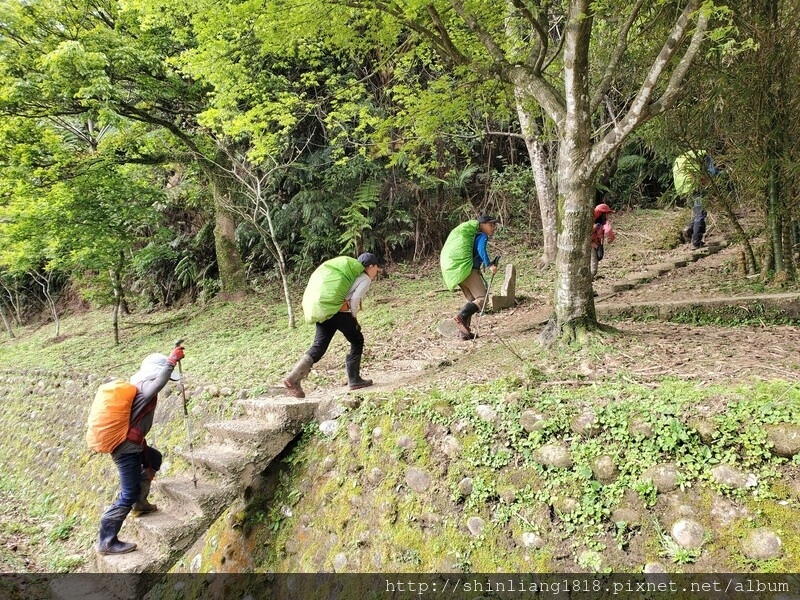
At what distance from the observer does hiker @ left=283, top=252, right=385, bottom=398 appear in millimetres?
5059

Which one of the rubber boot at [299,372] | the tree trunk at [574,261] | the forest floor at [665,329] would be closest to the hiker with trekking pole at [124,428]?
the rubber boot at [299,372]

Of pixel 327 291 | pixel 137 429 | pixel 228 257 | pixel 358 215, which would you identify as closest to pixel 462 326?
pixel 327 291

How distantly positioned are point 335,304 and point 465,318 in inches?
101

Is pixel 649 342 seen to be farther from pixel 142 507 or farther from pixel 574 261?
pixel 142 507

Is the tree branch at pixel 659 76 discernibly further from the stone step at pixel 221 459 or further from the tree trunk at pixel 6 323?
the tree trunk at pixel 6 323

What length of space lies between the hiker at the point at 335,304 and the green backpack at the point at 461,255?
1616mm

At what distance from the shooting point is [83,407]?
342 inches

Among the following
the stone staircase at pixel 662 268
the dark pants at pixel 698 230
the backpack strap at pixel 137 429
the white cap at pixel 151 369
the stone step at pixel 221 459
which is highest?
the dark pants at pixel 698 230

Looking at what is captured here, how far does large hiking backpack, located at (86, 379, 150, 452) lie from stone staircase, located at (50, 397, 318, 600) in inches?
31.6

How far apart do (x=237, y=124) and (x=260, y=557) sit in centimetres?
686

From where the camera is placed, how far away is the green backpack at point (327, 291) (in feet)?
16.5

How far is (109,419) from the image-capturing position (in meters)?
4.20

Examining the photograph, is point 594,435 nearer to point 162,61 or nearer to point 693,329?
point 693,329

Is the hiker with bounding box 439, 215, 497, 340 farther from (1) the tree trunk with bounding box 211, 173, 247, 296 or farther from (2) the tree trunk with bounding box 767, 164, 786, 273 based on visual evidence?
(1) the tree trunk with bounding box 211, 173, 247, 296
